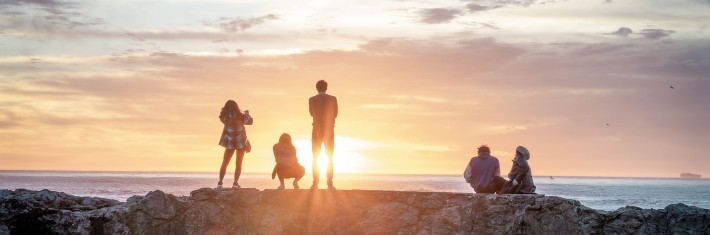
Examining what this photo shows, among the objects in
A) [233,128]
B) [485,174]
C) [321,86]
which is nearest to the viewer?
[321,86]

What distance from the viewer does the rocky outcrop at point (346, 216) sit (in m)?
16.0

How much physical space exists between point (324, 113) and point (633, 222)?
620 cm

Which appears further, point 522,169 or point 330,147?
point 522,169

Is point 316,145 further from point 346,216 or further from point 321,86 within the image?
point 346,216

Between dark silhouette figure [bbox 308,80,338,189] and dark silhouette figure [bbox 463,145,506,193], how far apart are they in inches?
138

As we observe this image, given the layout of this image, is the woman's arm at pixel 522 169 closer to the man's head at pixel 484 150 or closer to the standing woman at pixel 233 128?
the man's head at pixel 484 150

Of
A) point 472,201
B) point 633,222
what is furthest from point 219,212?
point 633,222

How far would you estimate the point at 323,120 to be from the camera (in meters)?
16.7

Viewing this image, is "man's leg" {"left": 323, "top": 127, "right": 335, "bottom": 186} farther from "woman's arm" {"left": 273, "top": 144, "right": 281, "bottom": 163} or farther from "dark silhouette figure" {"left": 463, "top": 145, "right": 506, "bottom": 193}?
"dark silhouette figure" {"left": 463, "top": 145, "right": 506, "bottom": 193}

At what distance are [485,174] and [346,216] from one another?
3815 millimetres

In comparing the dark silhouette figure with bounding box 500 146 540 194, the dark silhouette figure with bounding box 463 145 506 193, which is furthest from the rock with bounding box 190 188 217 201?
the dark silhouette figure with bounding box 500 146 540 194

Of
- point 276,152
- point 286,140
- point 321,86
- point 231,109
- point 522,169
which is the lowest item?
point 522,169

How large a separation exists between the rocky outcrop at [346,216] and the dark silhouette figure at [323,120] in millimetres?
541

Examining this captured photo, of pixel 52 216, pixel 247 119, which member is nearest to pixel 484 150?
pixel 247 119
